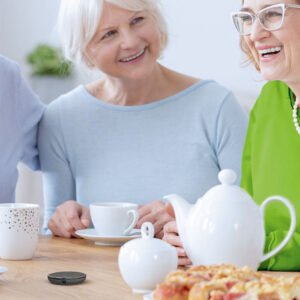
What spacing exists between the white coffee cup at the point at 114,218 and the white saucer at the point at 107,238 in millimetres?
19

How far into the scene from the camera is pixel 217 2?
324 cm

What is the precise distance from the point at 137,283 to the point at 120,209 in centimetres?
54

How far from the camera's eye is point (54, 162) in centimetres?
229

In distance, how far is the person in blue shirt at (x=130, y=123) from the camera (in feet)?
7.16

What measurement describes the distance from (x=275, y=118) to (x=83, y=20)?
676mm

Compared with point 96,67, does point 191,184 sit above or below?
below

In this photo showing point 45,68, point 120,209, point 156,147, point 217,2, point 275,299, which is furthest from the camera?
point 45,68

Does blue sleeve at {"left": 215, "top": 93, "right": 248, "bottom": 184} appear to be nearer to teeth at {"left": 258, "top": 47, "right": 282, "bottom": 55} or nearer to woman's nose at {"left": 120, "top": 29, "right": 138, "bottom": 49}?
woman's nose at {"left": 120, "top": 29, "right": 138, "bottom": 49}

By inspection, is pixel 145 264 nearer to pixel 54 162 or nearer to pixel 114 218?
pixel 114 218

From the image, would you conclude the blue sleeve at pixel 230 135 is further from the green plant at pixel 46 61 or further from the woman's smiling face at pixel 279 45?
the green plant at pixel 46 61

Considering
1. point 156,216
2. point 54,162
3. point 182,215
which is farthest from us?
point 54,162

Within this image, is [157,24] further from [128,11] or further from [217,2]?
[217,2]

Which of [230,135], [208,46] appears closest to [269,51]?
[230,135]

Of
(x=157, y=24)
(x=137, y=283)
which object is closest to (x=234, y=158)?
(x=157, y=24)
